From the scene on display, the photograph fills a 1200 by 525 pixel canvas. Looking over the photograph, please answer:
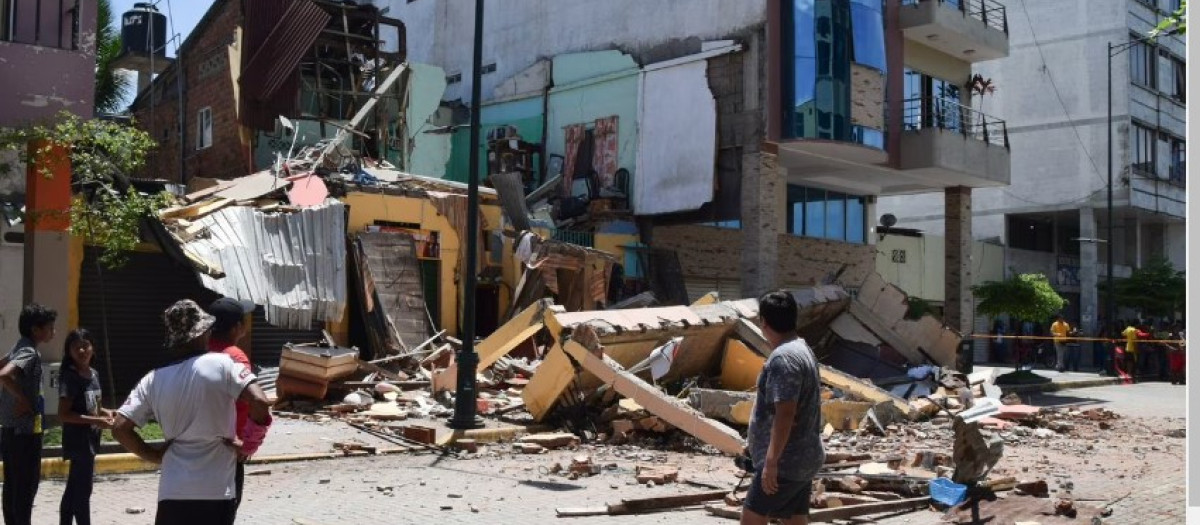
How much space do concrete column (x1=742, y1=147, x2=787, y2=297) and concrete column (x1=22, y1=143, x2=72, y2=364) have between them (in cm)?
1481

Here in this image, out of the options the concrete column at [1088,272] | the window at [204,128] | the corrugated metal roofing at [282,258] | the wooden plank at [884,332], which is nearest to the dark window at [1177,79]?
the concrete column at [1088,272]

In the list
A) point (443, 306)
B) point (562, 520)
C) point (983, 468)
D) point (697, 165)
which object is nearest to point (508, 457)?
point (562, 520)

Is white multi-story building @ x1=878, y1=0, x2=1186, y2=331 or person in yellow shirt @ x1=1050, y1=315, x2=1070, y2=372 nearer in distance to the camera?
person in yellow shirt @ x1=1050, y1=315, x2=1070, y2=372

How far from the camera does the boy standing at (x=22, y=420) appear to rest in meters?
6.80

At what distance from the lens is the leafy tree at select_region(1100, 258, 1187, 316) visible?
3675 cm

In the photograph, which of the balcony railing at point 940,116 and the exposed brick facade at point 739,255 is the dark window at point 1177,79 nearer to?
the balcony railing at point 940,116

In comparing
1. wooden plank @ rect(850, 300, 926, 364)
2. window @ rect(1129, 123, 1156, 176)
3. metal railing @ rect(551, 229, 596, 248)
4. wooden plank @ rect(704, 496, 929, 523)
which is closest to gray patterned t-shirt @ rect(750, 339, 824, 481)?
wooden plank @ rect(704, 496, 929, 523)

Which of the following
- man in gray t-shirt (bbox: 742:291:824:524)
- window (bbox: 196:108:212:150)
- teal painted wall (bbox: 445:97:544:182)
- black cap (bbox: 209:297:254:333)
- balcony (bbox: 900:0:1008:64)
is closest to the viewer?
black cap (bbox: 209:297:254:333)

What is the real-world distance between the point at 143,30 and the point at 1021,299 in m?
23.2

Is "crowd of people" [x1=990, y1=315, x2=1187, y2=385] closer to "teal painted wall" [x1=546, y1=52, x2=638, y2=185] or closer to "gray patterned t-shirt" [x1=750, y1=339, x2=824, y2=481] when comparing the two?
"teal painted wall" [x1=546, y1=52, x2=638, y2=185]

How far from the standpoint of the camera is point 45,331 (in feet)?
22.8

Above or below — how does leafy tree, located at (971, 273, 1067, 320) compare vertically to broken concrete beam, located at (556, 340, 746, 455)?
above

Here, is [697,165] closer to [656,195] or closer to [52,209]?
[656,195]

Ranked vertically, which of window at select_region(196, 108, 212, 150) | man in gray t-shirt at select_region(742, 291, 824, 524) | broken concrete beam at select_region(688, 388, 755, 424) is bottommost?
Result: broken concrete beam at select_region(688, 388, 755, 424)
